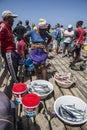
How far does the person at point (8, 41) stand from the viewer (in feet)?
11.9

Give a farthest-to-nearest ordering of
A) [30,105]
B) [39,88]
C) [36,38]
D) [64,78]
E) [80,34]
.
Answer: [80,34] → [64,78] → [36,38] → [39,88] → [30,105]

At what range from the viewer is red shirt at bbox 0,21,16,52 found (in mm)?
3629

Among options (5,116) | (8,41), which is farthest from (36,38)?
(5,116)

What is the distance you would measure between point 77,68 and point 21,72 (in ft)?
7.43

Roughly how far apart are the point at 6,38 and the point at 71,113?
2341mm

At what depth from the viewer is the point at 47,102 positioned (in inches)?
148

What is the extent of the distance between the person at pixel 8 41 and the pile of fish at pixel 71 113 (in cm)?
176

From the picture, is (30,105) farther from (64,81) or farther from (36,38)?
(36,38)

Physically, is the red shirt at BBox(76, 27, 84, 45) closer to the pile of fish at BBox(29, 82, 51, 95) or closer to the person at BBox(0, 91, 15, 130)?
the pile of fish at BBox(29, 82, 51, 95)

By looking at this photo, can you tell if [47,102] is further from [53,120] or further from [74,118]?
[74,118]

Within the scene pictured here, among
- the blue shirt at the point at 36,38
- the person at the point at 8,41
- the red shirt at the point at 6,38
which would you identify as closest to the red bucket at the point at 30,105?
the person at the point at 8,41

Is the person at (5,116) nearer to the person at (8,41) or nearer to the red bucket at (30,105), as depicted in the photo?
the red bucket at (30,105)

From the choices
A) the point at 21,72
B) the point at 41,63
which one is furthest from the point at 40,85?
the point at 21,72

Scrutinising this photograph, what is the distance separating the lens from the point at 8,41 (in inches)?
152
